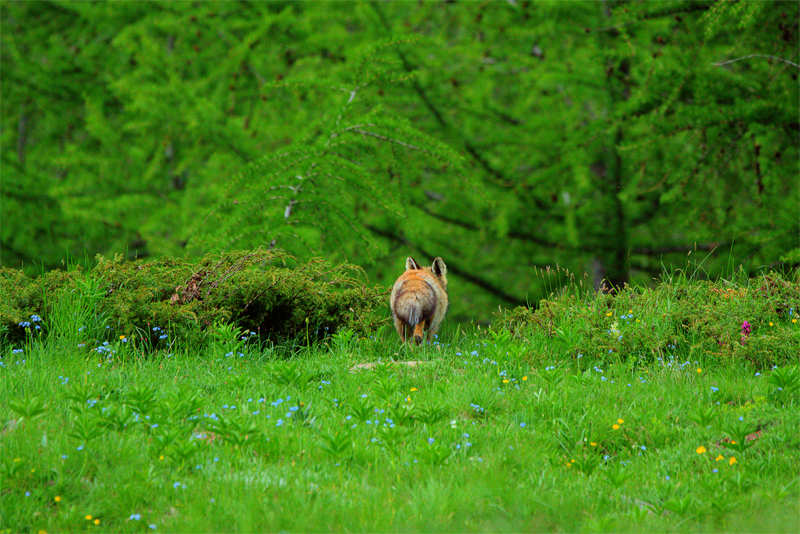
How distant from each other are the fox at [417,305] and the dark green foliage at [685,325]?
0.93 m

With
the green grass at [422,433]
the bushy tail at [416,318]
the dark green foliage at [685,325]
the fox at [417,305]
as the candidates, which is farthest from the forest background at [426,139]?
the green grass at [422,433]

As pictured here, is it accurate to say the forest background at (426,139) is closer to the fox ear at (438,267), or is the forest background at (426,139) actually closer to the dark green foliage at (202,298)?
the fox ear at (438,267)

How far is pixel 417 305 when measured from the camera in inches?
278

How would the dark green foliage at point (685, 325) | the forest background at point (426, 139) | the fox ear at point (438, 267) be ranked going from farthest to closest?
the forest background at point (426, 139) → the fox ear at point (438, 267) → the dark green foliage at point (685, 325)

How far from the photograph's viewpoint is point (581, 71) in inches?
410

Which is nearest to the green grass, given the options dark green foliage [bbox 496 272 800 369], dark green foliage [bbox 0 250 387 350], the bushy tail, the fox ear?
dark green foliage [bbox 496 272 800 369]

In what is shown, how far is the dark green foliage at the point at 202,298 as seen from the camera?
6.66 meters

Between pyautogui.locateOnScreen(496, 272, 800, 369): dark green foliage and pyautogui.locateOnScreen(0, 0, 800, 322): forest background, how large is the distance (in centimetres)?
66

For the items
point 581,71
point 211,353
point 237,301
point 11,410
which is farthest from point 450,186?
point 11,410

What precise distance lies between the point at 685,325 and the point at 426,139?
12.8ft

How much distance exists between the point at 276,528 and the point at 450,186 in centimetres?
918

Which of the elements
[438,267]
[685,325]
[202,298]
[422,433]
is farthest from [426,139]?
[422,433]

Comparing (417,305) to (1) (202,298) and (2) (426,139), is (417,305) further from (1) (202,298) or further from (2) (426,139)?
(2) (426,139)

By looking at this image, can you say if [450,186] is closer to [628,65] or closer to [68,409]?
[628,65]
